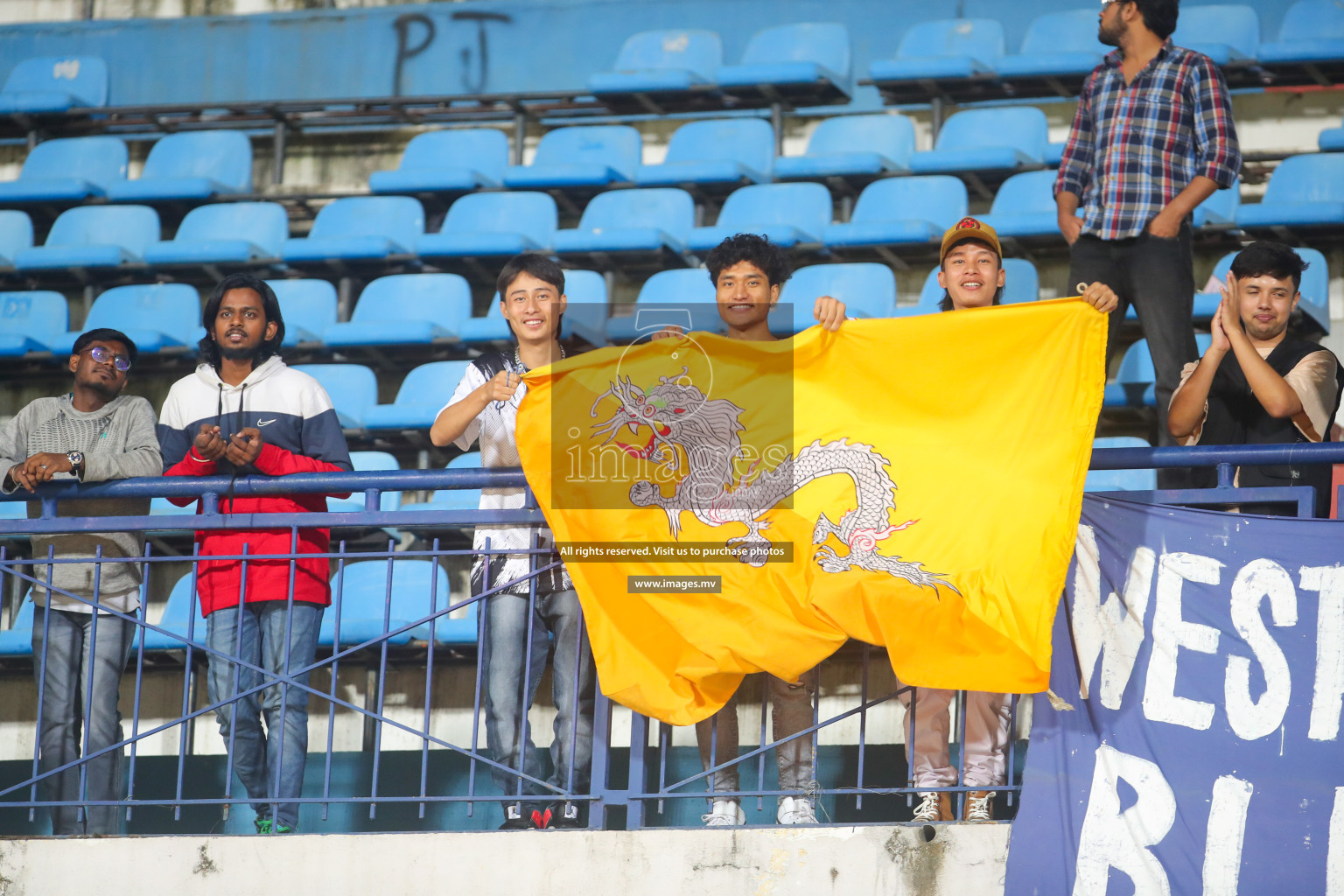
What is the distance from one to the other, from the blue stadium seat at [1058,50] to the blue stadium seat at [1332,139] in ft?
3.57

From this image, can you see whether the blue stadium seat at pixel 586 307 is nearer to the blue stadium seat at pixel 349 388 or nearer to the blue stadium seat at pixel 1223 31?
the blue stadium seat at pixel 349 388

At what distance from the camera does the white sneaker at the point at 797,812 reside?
12.4 ft

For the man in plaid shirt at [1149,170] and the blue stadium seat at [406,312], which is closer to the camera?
the man in plaid shirt at [1149,170]

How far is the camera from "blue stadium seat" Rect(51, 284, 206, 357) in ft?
22.4

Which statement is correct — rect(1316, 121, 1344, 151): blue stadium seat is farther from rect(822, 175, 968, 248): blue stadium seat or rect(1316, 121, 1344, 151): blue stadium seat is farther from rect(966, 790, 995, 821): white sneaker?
rect(966, 790, 995, 821): white sneaker

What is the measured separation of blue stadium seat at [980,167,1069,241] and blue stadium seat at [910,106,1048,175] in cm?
13

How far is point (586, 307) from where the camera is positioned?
237 inches

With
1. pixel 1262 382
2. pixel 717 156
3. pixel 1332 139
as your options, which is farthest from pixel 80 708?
pixel 1332 139

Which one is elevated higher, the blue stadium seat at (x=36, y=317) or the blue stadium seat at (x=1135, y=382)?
the blue stadium seat at (x=36, y=317)

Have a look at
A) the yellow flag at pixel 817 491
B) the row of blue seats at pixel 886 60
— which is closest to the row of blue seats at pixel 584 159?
the row of blue seats at pixel 886 60

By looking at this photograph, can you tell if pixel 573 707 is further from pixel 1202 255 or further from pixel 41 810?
pixel 1202 255

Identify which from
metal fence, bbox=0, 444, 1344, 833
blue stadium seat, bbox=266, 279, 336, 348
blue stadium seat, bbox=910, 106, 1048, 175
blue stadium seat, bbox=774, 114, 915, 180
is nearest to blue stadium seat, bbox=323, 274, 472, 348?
blue stadium seat, bbox=266, 279, 336, 348

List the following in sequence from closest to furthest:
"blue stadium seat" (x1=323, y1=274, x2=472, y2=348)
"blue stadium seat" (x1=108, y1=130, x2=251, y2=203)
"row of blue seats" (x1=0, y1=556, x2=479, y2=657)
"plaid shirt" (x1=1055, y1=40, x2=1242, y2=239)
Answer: "plaid shirt" (x1=1055, y1=40, x2=1242, y2=239)
"row of blue seats" (x1=0, y1=556, x2=479, y2=657)
"blue stadium seat" (x1=323, y1=274, x2=472, y2=348)
"blue stadium seat" (x1=108, y1=130, x2=251, y2=203)

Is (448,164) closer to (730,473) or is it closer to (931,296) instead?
(931,296)
